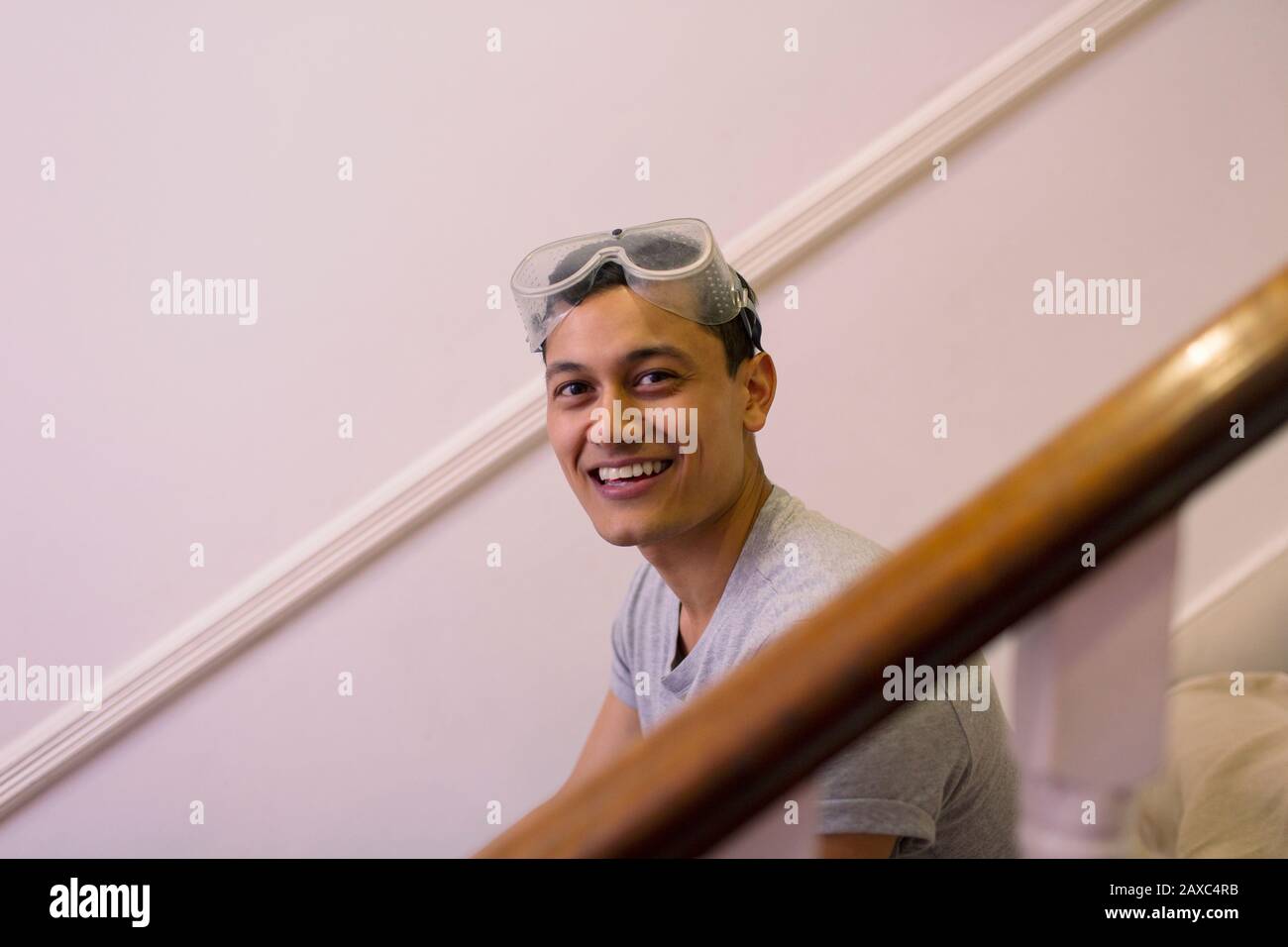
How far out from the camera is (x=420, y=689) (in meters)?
2.19

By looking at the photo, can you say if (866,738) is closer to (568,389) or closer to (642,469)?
(642,469)

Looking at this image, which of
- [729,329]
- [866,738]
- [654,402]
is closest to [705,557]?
[654,402]

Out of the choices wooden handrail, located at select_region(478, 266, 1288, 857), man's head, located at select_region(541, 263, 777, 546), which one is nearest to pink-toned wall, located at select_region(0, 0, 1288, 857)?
man's head, located at select_region(541, 263, 777, 546)

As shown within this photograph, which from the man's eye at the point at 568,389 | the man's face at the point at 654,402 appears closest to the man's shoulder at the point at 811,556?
the man's face at the point at 654,402

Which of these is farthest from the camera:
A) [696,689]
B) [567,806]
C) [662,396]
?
[662,396]

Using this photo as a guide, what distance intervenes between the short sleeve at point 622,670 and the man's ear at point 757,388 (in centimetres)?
35

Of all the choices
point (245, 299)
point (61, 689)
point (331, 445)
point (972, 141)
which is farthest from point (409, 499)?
point (972, 141)

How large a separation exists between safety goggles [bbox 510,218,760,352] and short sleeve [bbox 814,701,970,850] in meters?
0.65

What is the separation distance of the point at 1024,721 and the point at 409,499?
182cm

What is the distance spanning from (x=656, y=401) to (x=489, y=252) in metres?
0.93

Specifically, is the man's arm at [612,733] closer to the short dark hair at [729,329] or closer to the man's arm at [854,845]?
the short dark hair at [729,329]

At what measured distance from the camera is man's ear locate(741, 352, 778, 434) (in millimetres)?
1437

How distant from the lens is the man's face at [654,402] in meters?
1.35

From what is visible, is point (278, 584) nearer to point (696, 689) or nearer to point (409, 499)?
point (409, 499)
